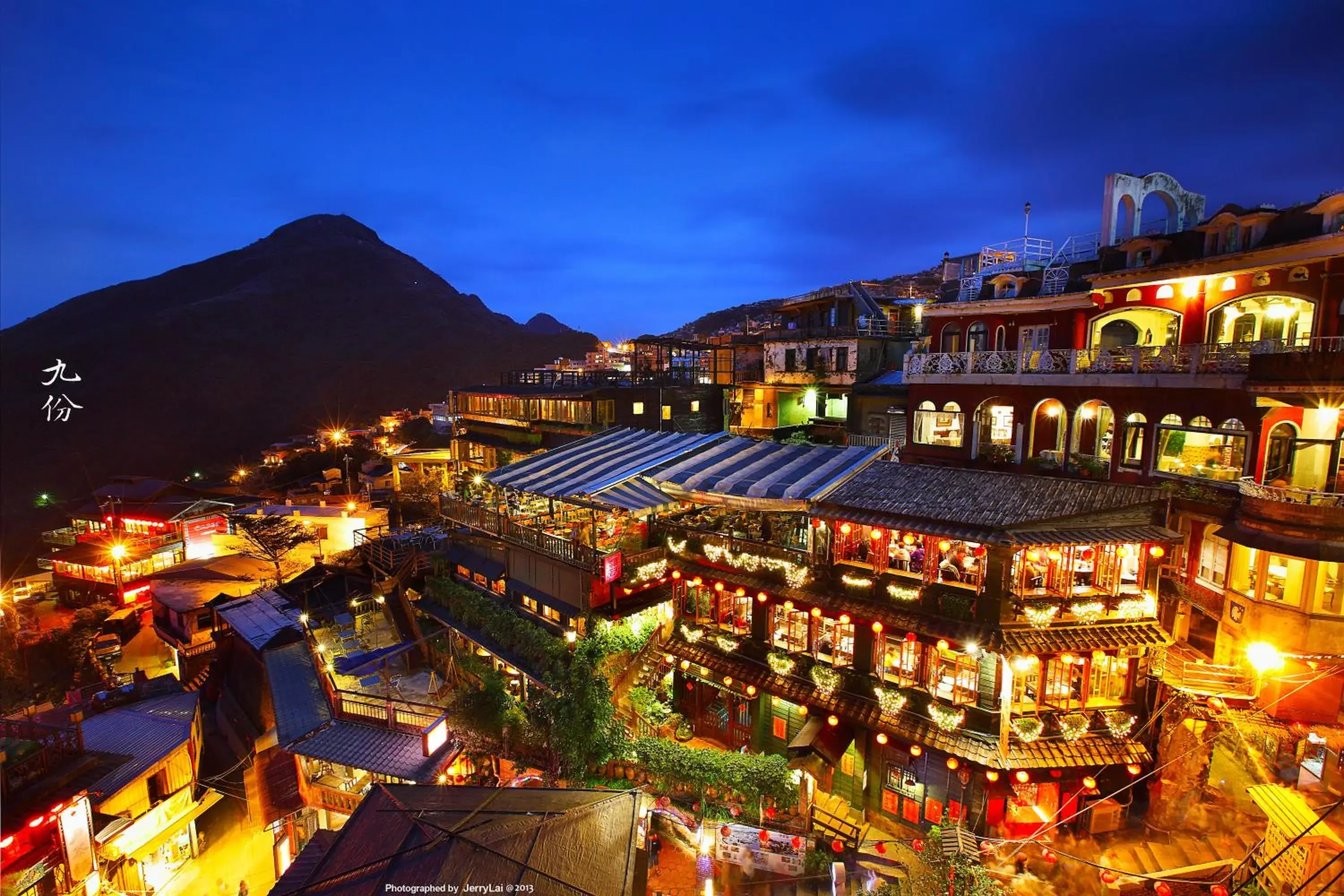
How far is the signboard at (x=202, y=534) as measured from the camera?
47.0 meters

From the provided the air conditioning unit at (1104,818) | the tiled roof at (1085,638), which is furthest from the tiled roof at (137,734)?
the air conditioning unit at (1104,818)

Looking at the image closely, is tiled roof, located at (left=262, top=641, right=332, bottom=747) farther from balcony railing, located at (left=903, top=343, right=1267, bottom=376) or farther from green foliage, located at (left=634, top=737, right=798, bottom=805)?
balcony railing, located at (left=903, top=343, right=1267, bottom=376)

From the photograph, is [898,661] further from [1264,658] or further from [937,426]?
[937,426]

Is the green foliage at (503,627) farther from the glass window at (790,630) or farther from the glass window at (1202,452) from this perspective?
the glass window at (1202,452)

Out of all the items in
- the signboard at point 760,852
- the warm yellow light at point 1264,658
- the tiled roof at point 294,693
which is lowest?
the signboard at point 760,852

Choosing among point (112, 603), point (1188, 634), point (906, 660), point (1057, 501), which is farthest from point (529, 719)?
point (112, 603)

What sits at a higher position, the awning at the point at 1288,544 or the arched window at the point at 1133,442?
the arched window at the point at 1133,442

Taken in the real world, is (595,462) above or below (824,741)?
above

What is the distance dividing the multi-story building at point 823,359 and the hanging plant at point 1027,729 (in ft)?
73.0

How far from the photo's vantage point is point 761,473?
20.2 m

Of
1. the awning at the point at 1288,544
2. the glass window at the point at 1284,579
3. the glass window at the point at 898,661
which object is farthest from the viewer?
the glass window at the point at 898,661

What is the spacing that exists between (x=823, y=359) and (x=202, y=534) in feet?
171

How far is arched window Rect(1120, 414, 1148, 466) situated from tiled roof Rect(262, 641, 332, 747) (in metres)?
28.0

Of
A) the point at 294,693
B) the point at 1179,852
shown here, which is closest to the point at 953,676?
the point at 1179,852
